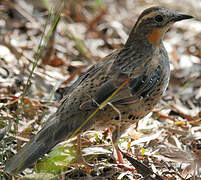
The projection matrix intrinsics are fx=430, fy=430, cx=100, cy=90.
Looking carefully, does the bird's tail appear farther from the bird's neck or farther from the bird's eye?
the bird's eye

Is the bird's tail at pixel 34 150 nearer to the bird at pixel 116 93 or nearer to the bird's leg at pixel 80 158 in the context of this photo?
the bird at pixel 116 93

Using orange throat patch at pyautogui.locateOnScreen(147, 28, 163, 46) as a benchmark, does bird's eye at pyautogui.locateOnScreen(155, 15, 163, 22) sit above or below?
above

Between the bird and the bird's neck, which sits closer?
the bird

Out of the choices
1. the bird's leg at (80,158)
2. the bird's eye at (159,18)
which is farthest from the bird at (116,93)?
the bird's leg at (80,158)

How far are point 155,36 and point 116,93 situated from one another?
1.14m

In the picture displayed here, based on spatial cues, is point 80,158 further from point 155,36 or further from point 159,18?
point 159,18

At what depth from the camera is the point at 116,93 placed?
513 cm

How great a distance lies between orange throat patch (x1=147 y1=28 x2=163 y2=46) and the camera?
5.76 metres

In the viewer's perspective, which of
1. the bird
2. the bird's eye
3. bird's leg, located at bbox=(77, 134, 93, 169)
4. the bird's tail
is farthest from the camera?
the bird's eye

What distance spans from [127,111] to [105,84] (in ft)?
1.42

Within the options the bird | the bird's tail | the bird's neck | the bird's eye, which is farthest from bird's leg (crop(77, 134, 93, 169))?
the bird's eye

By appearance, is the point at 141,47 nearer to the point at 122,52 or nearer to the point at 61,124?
the point at 122,52

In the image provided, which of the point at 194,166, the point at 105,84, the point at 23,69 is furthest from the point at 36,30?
the point at 194,166

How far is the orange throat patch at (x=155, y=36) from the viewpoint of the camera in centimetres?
576
